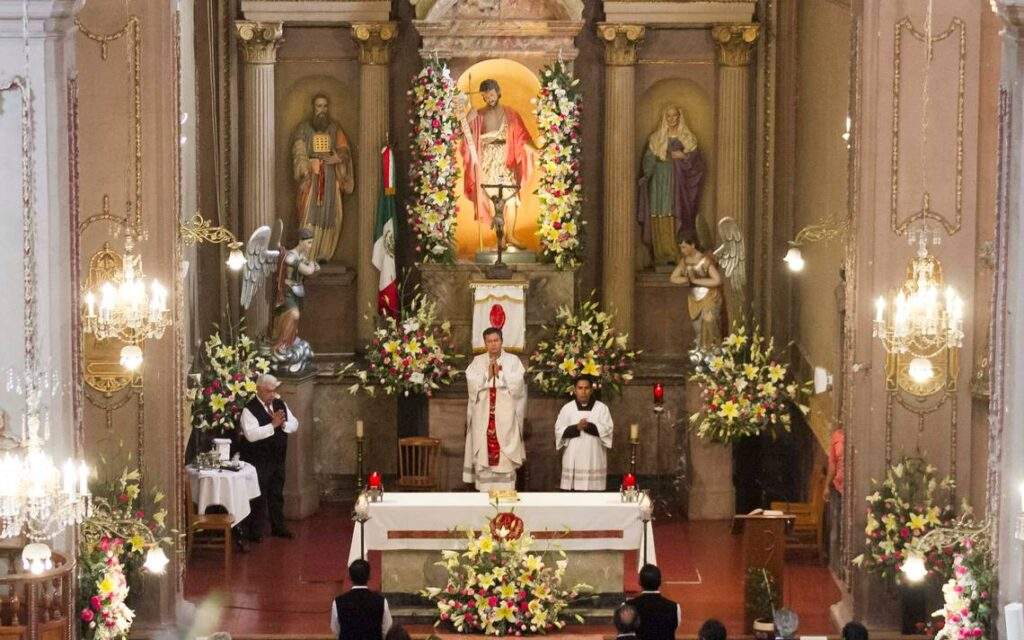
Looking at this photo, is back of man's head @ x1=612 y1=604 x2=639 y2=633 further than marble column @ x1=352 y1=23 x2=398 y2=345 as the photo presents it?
No

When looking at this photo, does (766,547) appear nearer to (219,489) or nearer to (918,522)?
(918,522)

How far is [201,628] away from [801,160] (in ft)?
26.0

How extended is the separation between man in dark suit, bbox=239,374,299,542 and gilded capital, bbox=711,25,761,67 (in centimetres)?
578

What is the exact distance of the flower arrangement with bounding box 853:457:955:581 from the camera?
1549 centimetres

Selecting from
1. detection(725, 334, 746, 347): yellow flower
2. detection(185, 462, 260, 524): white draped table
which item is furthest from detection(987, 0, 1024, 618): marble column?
detection(185, 462, 260, 524): white draped table

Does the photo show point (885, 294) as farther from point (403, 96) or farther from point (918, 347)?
point (403, 96)

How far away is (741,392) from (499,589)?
4.57 m

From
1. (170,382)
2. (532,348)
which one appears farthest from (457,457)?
(170,382)

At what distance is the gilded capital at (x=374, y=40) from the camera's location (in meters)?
21.4

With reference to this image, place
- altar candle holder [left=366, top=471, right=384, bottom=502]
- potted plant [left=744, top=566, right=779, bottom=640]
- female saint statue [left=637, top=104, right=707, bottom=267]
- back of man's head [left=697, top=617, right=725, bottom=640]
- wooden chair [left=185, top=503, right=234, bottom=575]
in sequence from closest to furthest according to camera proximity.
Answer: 1. back of man's head [left=697, top=617, right=725, bottom=640]
2. potted plant [left=744, top=566, right=779, bottom=640]
3. altar candle holder [left=366, top=471, right=384, bottom=502]
4. wooden chair [left=185, top=503, right=234, bottom=575]
5. female saint statue [left=637, top=104, right=707, bottom=267]

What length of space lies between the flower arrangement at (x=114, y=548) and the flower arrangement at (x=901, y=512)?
17.2 ft

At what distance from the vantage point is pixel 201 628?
16484mm

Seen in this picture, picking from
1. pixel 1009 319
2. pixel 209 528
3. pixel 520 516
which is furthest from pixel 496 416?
pixel 1009 319

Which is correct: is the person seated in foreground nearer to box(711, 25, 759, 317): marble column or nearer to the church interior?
the church interior
